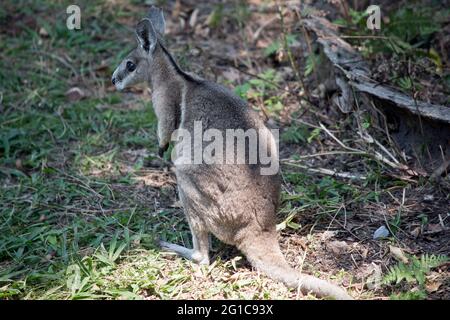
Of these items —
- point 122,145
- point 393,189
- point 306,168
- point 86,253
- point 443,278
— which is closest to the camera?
point 443,278

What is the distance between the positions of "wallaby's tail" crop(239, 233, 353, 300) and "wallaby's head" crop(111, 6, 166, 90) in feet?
6.53

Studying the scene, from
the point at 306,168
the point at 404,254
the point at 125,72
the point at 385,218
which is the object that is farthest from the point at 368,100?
the point at 125,72

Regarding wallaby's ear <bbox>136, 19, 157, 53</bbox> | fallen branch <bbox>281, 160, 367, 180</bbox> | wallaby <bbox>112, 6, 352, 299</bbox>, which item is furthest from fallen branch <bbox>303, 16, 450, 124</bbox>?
wallaby's ear <bbox>136, 19, 157, 53</bbox>

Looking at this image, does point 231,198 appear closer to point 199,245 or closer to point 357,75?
point 199,245

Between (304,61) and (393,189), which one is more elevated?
(304,61)

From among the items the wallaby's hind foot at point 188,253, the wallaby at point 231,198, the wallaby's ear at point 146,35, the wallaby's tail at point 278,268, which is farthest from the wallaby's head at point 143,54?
the wallaby's tail at point 278,268

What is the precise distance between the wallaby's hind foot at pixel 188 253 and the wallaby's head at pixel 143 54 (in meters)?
1.63

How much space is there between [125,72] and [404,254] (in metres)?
3.04

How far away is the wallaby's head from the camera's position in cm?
564

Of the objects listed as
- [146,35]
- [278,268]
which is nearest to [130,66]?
[146,35]

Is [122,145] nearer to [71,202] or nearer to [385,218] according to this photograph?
[71,202]

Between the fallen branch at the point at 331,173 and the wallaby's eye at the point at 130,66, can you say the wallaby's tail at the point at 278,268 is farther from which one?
the wallaby's eye at the point at 130,66

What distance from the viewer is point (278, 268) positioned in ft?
15.0

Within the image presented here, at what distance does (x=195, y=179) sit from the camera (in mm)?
4805
